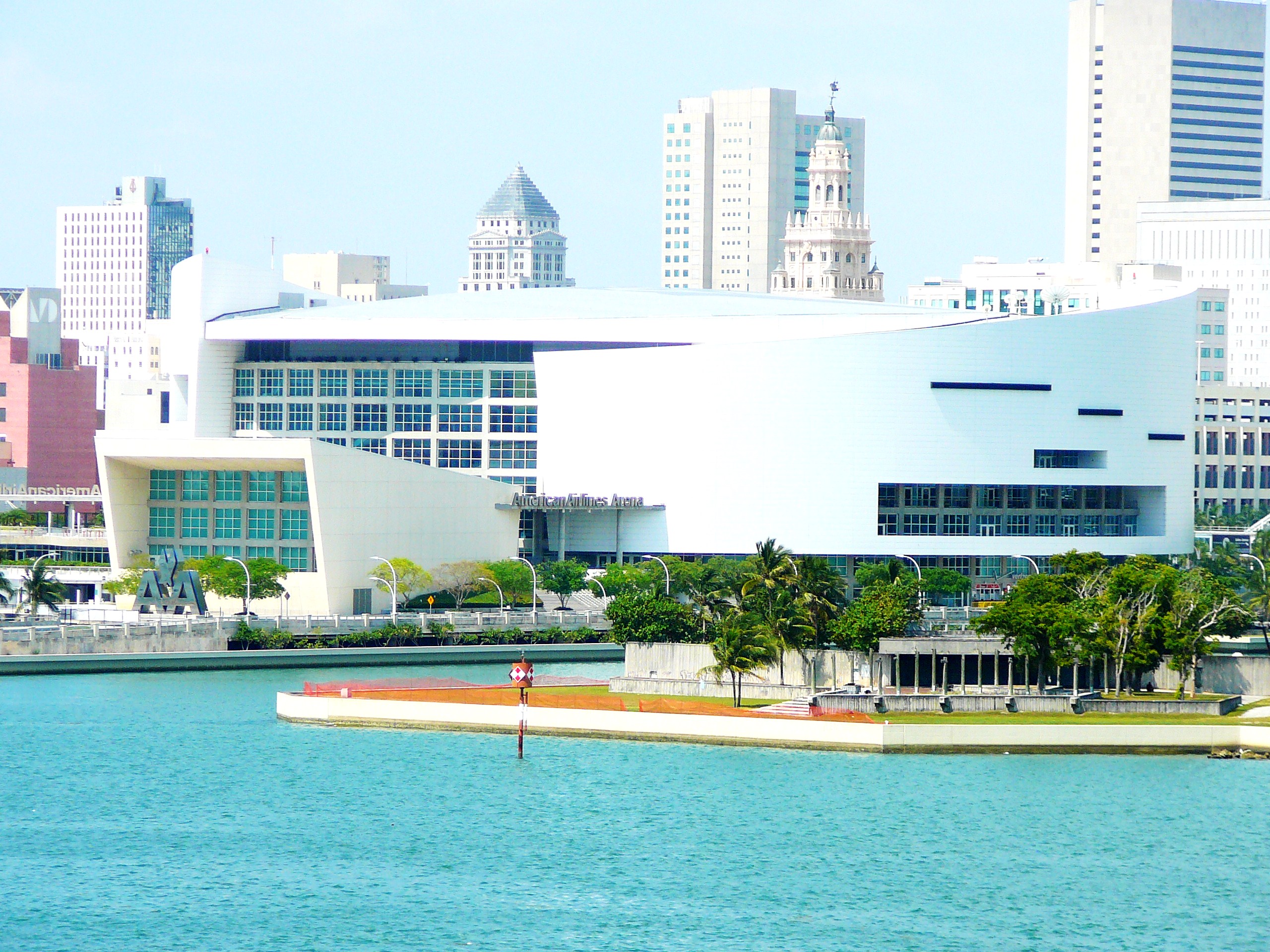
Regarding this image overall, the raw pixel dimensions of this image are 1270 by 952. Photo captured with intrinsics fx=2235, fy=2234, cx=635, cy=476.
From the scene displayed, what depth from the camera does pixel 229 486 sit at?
403 ft

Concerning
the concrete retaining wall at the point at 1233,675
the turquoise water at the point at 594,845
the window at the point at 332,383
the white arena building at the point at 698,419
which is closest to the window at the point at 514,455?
the white arena building at the point at 698,419

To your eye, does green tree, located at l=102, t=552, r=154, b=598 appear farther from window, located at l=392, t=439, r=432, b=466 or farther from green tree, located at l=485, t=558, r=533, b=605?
window, located at l=392, t=439, r=432, b=466

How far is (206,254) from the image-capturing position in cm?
14225

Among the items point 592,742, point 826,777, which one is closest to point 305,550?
point 592,742

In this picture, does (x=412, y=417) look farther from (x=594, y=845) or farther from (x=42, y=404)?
(x=594, y=845)

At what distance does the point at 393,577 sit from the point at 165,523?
15321 millimetres

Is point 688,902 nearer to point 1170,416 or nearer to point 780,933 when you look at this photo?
point 780,933

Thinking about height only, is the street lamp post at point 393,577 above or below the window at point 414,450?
below

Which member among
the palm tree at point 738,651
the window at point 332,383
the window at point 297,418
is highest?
the window at point 332,383

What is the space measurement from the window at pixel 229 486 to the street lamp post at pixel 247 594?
5227mm

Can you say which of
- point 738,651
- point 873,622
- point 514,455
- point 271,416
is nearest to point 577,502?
point 514,455

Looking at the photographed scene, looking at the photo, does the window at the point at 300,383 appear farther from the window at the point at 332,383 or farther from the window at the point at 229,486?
the window at the point at 229,486

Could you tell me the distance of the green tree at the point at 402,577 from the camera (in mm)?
118312

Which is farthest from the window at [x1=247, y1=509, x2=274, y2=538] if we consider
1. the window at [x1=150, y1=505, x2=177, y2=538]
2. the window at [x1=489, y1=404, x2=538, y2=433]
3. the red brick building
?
the red brick building
